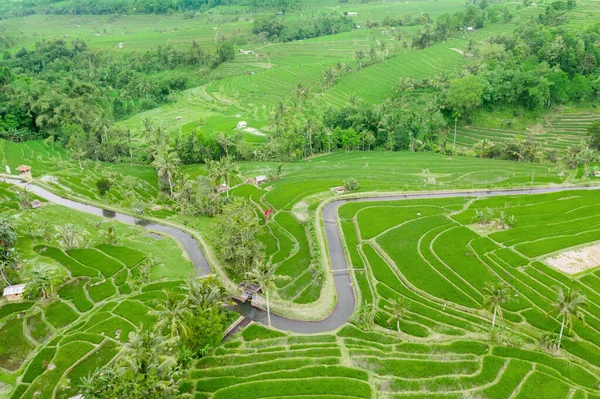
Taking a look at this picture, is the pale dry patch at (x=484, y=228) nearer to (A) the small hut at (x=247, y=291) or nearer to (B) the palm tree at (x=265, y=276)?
(B) the palm tree at (x=265, y=276)

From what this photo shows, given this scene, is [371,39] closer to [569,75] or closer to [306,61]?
[306,61]

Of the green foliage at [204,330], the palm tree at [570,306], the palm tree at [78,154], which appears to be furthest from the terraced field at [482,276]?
the palm tree at [78,154]

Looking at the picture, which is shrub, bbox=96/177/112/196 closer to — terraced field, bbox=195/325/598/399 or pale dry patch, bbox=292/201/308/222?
pale dry patch, bbox=292/201/308/222

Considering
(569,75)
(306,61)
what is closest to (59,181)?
(306,61)

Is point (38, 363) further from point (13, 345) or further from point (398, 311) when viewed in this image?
point (398, 311)

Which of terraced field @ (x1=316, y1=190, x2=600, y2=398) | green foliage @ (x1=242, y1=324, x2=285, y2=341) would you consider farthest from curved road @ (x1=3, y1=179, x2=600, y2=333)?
terraced field @ (x1=316, y1=190, x2=600, y2=398)
